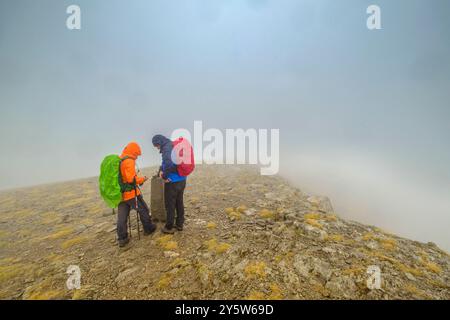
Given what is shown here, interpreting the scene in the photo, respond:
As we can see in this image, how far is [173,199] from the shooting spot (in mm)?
8078

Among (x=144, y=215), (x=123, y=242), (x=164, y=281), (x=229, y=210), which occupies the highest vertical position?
(x=144, y=215)

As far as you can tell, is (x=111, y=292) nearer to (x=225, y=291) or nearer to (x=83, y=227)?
(x=225, y=291)

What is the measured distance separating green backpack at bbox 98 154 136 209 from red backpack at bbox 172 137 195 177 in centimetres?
202

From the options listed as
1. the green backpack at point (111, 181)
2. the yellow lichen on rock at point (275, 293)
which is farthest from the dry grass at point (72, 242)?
the yellow lichen on rock at point (275, 293)

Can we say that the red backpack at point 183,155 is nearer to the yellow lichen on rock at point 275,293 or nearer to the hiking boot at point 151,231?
the hiking boot at point 151,231

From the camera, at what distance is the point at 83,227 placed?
35.4 feet

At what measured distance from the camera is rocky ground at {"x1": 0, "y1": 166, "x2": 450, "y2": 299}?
18.3 ft

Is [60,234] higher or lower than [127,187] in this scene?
lower

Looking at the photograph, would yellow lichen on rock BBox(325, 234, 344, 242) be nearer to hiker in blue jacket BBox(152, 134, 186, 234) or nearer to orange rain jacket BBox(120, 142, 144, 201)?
hiker in blue jacket BBox(152, 134, 186, 234)

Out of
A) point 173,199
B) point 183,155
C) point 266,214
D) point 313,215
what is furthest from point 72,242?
point 313,215

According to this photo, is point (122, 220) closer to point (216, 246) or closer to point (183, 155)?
point (183, 155)

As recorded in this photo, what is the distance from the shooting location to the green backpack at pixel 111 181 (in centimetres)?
733

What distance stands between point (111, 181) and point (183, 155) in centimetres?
284
